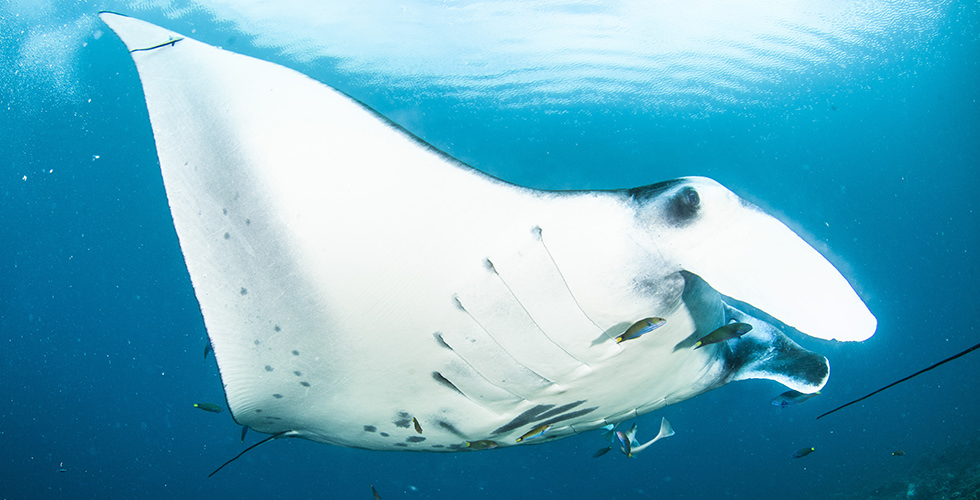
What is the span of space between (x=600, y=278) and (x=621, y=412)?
3.36ft

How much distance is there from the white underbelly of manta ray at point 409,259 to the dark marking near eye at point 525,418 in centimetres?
11

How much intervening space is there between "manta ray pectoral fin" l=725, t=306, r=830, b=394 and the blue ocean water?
6662 mm

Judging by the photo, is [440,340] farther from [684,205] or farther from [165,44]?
[165,44]

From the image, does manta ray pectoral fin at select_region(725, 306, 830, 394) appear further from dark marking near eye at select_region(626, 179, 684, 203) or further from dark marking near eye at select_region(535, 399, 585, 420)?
dark marking near eye at select_region(626, 179, 684, 203)

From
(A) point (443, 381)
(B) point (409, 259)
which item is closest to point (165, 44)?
(B) point (409, 259)

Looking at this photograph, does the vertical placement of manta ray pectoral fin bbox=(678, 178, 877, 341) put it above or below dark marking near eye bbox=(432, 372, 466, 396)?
above

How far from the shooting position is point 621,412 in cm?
201

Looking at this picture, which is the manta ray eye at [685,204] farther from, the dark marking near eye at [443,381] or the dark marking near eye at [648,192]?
the dark marking near eye at [443,381]

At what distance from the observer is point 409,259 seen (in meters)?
1.33

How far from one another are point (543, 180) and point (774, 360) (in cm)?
1079

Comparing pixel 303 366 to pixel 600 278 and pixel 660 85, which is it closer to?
pixel 600 278

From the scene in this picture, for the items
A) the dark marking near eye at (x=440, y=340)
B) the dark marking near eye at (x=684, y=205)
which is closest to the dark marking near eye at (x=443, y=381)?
the dark marking near eye at (x=440, y=340)

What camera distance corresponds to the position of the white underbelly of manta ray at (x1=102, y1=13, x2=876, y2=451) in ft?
3.73

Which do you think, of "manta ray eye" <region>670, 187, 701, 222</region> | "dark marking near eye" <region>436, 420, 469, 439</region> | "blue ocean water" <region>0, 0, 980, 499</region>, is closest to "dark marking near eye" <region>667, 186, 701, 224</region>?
"manta ray eye" <region>670, 187, 701, 222</region>
